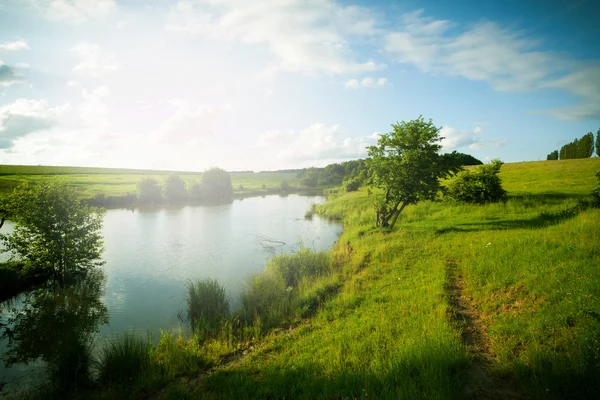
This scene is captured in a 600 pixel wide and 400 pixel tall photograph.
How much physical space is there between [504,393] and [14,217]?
22.3 m

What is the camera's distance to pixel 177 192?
225 ft

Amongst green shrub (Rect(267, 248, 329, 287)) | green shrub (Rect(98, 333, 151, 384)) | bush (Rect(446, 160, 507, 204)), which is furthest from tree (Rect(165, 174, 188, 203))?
green shrub (Rect(98, 333, 151, 384))

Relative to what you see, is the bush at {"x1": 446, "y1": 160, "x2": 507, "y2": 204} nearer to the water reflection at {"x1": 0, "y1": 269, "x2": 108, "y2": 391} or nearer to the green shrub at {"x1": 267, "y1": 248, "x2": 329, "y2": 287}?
the green shrub at {"x1": 267, "y1": 248, "x2": 329, "y2": 287}

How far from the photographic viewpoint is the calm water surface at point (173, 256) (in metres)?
13.4

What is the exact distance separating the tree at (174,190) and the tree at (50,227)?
53.5 meters

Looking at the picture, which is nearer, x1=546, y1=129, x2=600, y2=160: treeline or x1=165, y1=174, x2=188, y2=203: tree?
x1=165, y1=174, x2=188, y2=203: tree

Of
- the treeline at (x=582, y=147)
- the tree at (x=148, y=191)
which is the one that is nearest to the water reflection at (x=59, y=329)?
the tree at (x=148, y=191)

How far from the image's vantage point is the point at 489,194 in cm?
2530

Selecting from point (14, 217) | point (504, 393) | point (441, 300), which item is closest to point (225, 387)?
point (504, 393)

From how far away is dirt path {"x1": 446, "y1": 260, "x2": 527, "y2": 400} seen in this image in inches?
189

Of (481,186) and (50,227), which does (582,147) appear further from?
(50,227)

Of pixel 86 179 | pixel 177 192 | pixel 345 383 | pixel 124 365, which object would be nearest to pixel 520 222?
pixel 345 383

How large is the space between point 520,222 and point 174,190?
70.3 m

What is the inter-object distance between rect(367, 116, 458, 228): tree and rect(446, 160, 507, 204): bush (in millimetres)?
7983
